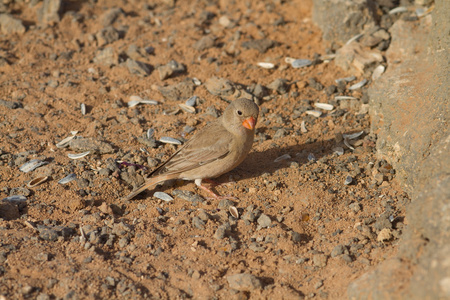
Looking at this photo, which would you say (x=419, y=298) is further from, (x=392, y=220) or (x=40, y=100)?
(x=40, y=100)

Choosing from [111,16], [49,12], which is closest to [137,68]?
[111,16]

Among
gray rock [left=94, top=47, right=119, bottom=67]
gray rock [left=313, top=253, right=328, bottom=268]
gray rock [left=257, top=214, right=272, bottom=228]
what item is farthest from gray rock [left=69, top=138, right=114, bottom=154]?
gray rock [left=313, top=253, right=328, bottom=268]

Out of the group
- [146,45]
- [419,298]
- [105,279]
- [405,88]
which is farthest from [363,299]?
[146,45]

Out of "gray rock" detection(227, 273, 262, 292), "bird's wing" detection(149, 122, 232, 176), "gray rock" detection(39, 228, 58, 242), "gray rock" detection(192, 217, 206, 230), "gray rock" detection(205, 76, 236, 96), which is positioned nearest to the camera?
"gray rock" detection(227, 273, 262, 292)

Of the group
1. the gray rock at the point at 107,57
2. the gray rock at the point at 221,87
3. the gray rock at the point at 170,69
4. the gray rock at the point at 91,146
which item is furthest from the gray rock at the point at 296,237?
the gray rock at the point at 107,57

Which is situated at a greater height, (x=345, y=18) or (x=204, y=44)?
(x=345, y=18)

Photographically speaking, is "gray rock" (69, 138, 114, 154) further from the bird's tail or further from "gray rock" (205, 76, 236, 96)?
"gray rock" (205, 76, 236, 96)

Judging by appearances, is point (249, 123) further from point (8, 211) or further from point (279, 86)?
point (8, 211)
